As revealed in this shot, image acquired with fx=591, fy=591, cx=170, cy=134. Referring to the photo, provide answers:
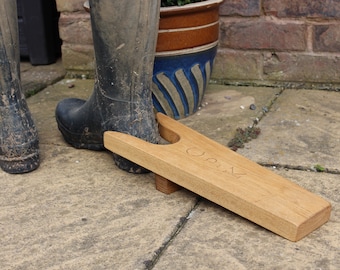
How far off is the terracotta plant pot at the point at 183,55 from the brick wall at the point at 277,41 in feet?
1.19

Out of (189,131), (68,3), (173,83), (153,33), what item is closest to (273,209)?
(189,131)

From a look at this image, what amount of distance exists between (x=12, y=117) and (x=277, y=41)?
1.24 m

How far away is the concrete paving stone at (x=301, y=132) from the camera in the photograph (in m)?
1.80

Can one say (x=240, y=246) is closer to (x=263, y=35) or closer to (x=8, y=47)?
(x=8, y=47)

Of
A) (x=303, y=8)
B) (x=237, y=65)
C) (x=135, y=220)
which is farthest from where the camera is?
(x=237, y=65)

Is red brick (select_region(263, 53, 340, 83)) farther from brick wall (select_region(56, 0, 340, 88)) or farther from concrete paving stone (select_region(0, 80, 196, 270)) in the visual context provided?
concrete paving stone (select_region(0, 80, 196, 270))

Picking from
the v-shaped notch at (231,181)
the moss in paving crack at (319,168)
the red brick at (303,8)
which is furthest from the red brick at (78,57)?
the moss in paving crack at (319,168)

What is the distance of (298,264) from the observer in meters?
1.27

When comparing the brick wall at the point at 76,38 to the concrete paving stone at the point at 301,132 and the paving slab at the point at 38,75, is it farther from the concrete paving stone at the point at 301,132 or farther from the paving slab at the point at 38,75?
the concrete paving stone at the point at 301,132

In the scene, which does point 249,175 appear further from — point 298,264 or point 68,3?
point 68,3

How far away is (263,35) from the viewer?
8.15 feet

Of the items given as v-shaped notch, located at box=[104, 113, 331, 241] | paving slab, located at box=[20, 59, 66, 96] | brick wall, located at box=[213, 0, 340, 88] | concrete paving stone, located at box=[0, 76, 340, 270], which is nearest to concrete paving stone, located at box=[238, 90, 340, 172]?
concrete paving stone, located at box=[0, 76, 340, 270]

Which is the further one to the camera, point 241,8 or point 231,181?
point 241,8

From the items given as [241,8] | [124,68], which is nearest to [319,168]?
[124,68]
